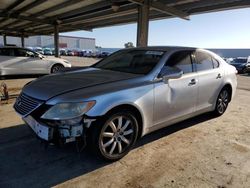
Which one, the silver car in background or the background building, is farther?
the background building

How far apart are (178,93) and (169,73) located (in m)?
0.44

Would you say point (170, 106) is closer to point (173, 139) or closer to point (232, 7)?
point (173, 139)

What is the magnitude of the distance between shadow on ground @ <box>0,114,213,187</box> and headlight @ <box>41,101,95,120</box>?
730mm

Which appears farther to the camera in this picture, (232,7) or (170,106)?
(232,7)

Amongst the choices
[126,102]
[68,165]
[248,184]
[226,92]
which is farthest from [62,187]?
[226,92]

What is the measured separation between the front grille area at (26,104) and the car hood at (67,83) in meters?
0.06

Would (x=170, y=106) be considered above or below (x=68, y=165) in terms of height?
above

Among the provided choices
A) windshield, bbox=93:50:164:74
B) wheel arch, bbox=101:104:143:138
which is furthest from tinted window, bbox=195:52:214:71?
wheel arch, bbox=101:104:143:138

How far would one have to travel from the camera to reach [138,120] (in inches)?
141

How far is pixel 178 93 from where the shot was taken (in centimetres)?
409

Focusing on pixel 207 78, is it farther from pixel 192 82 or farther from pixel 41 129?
pixel 41 129

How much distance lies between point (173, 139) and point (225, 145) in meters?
0.86

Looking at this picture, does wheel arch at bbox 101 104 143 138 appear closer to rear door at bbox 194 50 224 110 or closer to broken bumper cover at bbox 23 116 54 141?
broken bumper cover at bbox 23 116 54 141

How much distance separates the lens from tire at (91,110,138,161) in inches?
123
